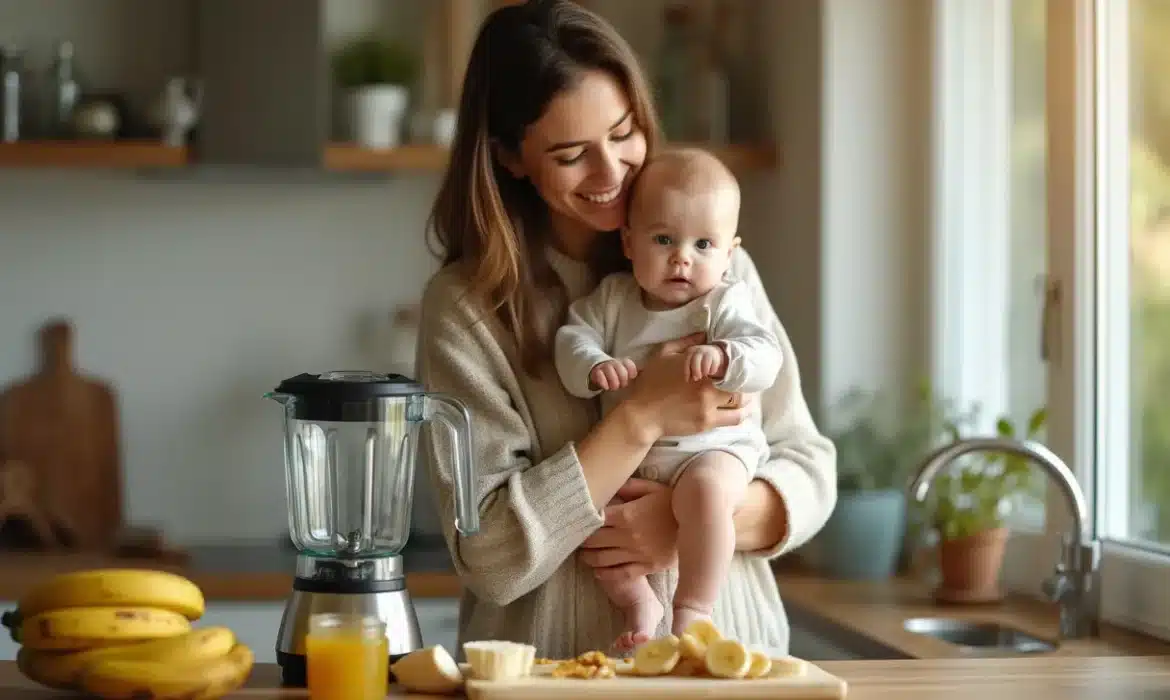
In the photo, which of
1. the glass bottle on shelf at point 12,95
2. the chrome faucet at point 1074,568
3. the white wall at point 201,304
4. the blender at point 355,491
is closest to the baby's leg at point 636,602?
the blender at point 355,491

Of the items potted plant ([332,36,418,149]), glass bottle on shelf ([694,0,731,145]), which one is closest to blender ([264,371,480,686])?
potted plant ([332,36,418,149])

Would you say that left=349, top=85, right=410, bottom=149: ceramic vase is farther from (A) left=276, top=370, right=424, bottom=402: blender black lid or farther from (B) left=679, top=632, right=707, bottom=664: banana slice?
(B) left=679, top=632, right=707, bottom=664: banana slice

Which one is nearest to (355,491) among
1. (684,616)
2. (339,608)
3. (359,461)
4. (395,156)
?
(359,461)

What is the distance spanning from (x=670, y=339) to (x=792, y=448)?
212 mm

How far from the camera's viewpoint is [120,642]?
131 cm

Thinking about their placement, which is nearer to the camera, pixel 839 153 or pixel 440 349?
pixel 440 349

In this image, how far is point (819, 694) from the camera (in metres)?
1.31

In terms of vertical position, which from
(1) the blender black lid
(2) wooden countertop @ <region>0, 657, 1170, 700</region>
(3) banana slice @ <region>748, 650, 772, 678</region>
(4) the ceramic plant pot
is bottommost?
(4) the ceramic plant pot

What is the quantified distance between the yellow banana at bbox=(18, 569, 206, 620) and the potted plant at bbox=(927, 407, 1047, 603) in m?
1.51

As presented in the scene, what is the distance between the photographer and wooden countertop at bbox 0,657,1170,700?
1.40 metres

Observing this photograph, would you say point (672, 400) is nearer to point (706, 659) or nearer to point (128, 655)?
point (706, 659)

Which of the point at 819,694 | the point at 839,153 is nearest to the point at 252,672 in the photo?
the point at 819,694

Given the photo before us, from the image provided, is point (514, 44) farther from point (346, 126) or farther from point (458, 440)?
point (346, 126)

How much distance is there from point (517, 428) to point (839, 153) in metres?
1.54
